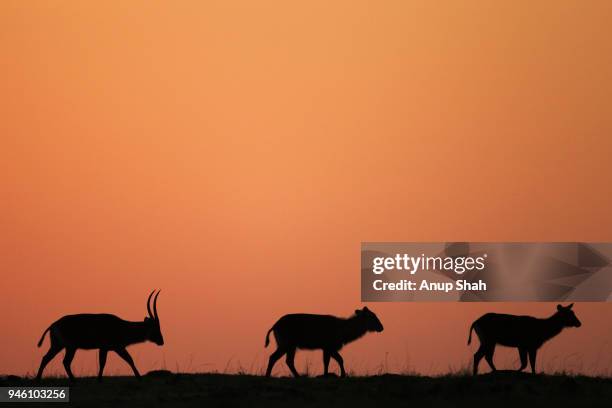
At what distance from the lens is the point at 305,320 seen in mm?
27844

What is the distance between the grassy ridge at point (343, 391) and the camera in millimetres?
21078

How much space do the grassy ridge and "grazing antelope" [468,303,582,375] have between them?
2.07 meters

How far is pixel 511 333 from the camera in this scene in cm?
2784

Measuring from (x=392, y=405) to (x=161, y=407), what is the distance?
3982 millimetres

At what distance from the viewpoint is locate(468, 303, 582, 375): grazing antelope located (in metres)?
27.7

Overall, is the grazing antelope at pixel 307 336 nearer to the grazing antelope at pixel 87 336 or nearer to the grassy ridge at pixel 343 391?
the grassy ridge at pixel 343 391

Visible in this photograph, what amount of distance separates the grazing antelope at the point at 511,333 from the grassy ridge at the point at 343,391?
207 centimetres

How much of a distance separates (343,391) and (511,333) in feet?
21.5

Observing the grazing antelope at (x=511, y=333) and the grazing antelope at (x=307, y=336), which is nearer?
the grazing antelope at (x=307, y=336)

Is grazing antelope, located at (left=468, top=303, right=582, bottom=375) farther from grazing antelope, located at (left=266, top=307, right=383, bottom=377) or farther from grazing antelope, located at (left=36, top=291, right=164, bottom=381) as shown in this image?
grazing antelope, located at (left=36, top=291, right=164, bottom=381)

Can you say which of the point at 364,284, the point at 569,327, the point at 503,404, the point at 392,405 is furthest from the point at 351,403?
the point at 364,284

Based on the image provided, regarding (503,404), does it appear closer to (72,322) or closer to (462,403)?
(462,403)

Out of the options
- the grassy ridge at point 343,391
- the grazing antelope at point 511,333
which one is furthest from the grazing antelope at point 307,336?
the grazing antelope at point 511,333

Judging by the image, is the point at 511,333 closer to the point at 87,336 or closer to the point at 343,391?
Answer: the point at 343,391
